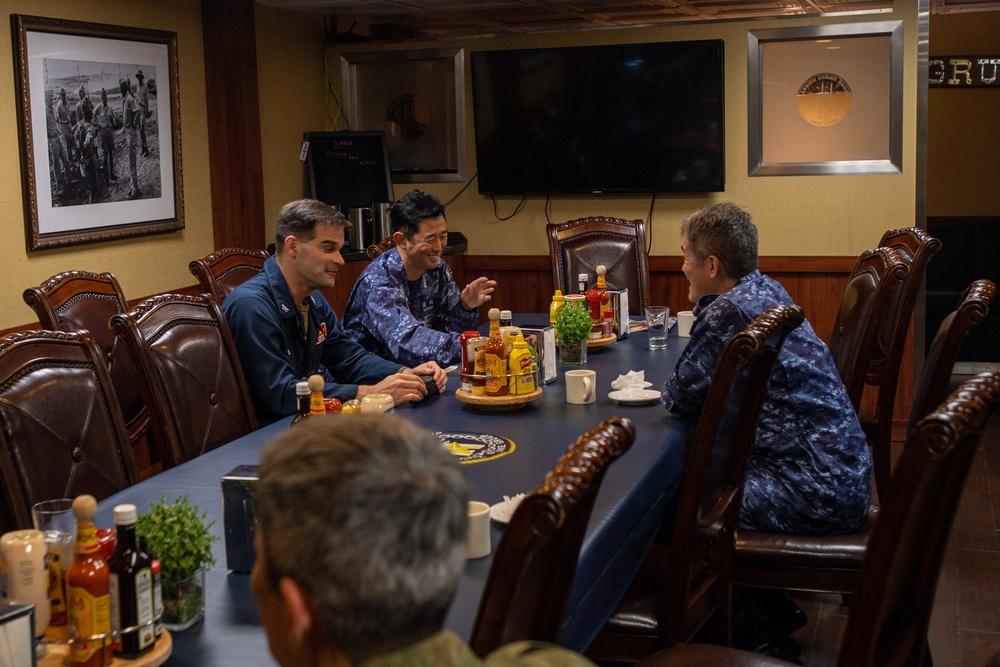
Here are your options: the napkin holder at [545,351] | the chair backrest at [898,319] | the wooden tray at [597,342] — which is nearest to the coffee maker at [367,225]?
the wooden tray at [597,342]

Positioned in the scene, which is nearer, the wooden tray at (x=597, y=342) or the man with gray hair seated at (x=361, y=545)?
the man with gray hair seated at (x=361, y=545)

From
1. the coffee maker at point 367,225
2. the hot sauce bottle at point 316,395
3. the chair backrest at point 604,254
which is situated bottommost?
the hot sauce bottle at point 316,395

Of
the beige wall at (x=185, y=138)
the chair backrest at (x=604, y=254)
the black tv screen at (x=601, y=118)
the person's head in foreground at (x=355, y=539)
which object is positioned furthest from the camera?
the black tv screen at (x=601, y=118)

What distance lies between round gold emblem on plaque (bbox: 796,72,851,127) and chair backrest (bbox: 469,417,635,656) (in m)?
4.72

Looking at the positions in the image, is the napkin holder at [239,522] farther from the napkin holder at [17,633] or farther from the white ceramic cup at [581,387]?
the white ceramic cup at [581,387]

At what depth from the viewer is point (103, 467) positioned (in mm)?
2457

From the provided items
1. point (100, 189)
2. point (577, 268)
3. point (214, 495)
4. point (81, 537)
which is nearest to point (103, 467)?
point (214, 495)

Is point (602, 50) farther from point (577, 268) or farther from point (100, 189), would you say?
point (100, 189)

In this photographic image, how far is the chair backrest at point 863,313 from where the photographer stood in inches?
133

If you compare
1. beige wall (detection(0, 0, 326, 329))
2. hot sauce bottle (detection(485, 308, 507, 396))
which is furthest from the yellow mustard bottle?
beige wall (detection(0, 0, 326, 329))

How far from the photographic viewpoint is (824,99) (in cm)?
583

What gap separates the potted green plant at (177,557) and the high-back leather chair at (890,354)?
8.08 feet

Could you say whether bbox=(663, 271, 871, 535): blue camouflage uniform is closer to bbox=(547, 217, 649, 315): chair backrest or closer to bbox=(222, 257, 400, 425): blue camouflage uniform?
bbox=(222, 257, 400, 425): blue camouflage uniform

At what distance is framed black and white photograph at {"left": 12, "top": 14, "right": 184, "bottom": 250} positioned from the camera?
4418 millimetres
